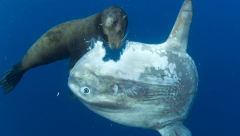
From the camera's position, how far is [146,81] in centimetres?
353

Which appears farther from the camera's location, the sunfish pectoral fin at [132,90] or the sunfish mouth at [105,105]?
the sunfish mouth at [105,105]

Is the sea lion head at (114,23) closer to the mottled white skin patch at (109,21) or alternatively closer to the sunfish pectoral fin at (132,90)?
the mottled white skin patch at (109,21)

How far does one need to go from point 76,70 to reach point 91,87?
396mm

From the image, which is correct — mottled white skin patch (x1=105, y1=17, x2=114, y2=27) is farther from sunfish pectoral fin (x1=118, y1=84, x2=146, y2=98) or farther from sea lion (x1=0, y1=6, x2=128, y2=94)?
sunfish pectoral fin (x1=118, y1=84, x2=146, y2=98)

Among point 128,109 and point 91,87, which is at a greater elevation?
point 91,87

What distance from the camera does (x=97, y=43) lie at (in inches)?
139

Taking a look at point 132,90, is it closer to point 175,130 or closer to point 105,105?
point 105,105

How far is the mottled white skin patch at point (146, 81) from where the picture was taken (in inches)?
130

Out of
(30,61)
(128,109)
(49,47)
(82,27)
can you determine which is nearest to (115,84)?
(128,109)

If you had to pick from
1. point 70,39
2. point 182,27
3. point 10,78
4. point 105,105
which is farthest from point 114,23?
point 10,78

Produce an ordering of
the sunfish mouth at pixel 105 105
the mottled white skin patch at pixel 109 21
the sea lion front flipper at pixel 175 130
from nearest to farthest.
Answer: the sunfish mouth at pixel 105 105
the sea lion front flipper at pixel 175 130
the mottled white skin patch at pixel 109 21

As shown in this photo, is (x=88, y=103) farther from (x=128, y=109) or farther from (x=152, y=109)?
(x=152, y=109)

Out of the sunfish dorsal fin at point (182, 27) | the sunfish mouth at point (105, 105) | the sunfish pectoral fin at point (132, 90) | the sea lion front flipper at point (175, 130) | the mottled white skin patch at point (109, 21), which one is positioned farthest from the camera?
the sunfish dorsal fin at point (182, 27)

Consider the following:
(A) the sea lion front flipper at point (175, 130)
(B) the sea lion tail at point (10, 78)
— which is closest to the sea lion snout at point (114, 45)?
(A) the sea lion front flipper at point (175, 130)
